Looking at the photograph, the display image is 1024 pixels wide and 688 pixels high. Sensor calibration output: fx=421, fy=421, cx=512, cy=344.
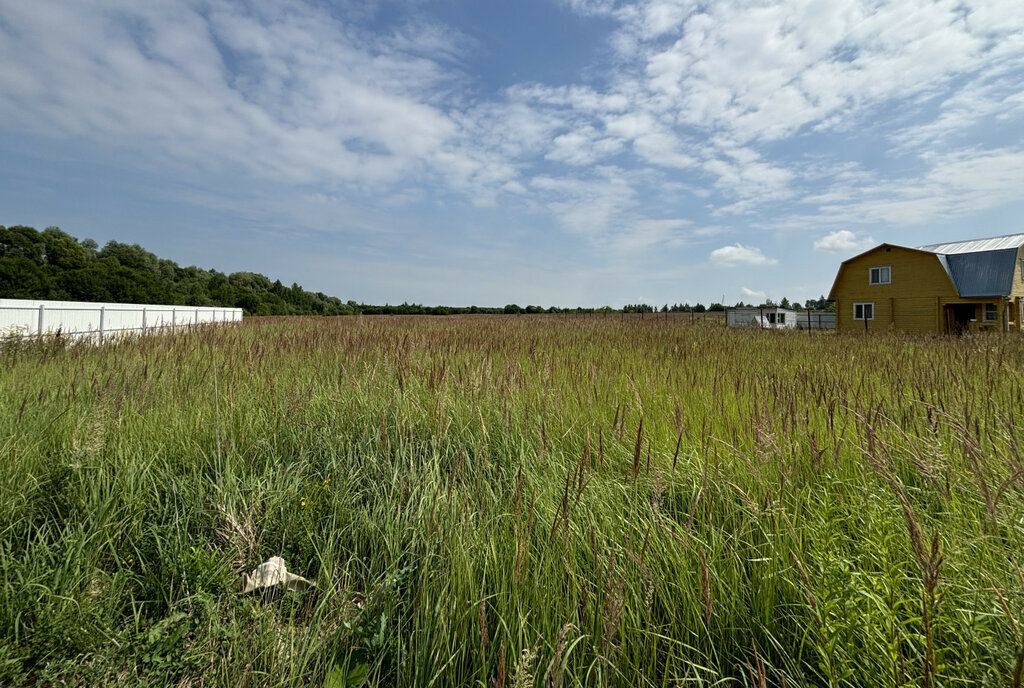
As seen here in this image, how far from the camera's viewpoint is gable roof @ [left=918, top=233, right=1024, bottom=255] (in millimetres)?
21019

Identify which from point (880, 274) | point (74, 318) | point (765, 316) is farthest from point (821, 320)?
point (74, 318)

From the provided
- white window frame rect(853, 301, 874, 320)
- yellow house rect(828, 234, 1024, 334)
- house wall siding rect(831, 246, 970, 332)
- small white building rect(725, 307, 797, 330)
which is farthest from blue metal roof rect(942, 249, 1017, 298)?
small white building rect(725, 307, 797, 330)

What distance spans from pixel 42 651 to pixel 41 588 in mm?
270

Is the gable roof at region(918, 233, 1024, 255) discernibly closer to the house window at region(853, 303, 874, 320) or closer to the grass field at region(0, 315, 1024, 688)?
the house window at region(853, 303, 874, 320)

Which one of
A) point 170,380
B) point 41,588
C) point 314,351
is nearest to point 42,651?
point 41,588

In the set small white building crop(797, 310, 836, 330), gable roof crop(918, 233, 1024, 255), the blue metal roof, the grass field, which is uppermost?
gable roof crop(918, 233, 1024, 255)

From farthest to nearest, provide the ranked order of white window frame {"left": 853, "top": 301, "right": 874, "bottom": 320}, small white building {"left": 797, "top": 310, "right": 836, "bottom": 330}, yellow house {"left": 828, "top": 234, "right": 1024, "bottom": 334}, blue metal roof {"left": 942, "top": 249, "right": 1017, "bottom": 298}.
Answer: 1. small white building {"left": 797, "top": 310, "right": 836, "bottom": 330}
2. white window frame {"left": 853, "top": 301, "right": 874, "bottom": 320}
3. yellow house {"left": 828, "top": 234, "right": 1024, "bottom": 334}
4. blue metal roof {"left": 942, "top": 249, "right": 1017, "bottom": 298}

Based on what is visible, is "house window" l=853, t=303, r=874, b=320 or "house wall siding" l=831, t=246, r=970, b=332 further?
"house window" l=853, t=303, r=874, b=320

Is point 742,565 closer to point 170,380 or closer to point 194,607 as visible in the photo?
point 194,607

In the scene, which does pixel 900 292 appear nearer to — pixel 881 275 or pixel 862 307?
pixel 881 275

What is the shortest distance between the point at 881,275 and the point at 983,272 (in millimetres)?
3950

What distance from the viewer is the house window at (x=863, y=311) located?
24.3m

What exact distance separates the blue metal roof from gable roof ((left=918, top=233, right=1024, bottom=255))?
0.42m

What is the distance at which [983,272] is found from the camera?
20828mm
